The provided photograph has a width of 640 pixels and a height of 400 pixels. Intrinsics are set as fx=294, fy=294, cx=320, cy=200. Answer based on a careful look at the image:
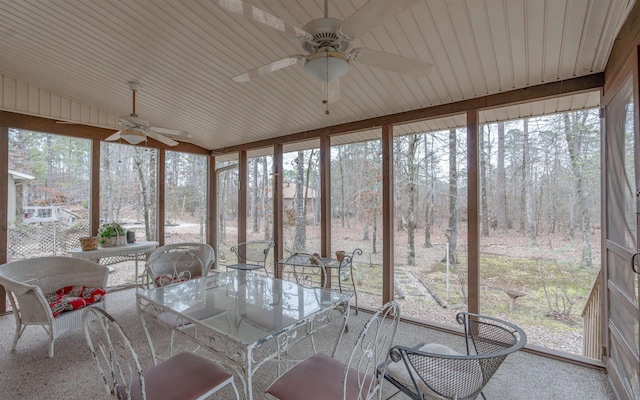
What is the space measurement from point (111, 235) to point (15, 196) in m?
1.25

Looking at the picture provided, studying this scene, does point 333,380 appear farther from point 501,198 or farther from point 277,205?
point 277,205

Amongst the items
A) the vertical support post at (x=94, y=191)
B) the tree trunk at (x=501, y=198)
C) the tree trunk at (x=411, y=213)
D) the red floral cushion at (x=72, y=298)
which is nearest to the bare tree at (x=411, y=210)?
the tree trunk at (x=411, y=213)

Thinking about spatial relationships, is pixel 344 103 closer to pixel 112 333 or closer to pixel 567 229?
pixel 567 229

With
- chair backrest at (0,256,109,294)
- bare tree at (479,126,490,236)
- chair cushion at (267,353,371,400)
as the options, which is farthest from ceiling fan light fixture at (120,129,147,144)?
bare tree at (479,126,490,236)

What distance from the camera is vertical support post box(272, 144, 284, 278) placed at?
5039 mm

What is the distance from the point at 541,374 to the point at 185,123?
5.50 meters

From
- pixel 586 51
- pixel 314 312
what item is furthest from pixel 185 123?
pixel 586 51

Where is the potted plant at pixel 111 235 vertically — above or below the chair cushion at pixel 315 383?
above

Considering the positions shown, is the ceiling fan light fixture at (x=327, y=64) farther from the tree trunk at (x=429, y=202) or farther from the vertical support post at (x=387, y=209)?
the tree trunk at (x=429, y=202)

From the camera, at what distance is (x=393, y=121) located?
12.4ft

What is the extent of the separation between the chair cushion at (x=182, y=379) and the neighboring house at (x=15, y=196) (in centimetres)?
400

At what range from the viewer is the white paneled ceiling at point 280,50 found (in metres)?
2.08

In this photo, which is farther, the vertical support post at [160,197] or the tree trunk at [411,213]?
the vertical support post at [160,197]

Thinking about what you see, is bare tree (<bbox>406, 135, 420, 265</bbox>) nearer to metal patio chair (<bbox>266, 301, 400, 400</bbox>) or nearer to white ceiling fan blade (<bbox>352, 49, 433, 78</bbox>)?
white ceiling fan blade (<bbox>352, 49, 433, 78</bbox>)
